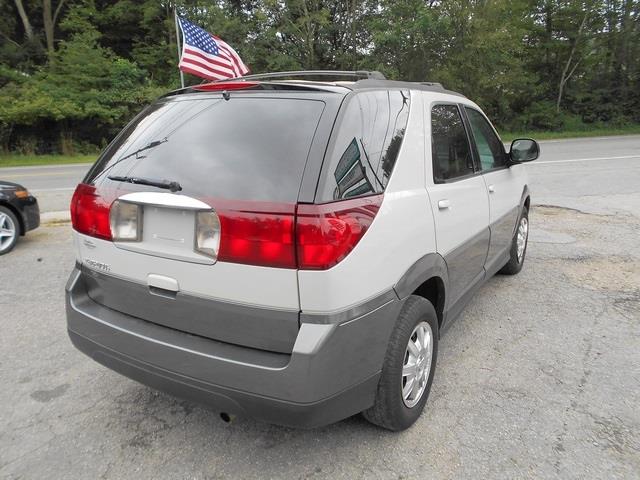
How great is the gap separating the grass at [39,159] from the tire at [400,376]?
2012 centimetres

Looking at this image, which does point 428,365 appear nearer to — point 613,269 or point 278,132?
point 278,132

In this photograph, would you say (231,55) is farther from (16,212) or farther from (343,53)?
(343,53)

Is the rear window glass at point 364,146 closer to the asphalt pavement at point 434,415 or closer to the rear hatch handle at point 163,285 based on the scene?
the rear hatch handle at point 163,285

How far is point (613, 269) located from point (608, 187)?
5437 mm

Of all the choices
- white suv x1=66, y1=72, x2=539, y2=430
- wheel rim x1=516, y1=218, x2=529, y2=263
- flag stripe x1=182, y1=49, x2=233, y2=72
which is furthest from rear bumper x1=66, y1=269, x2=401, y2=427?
flag stripe x1=182, y1=49, x2=233, y2=72

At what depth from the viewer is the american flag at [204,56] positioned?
1072cm

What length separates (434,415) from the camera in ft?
8.80

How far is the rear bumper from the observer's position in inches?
76.2

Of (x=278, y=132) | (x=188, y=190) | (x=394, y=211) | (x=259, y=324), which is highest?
(x=278, y=132)

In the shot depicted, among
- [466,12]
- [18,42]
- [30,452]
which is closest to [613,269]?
[30,452]

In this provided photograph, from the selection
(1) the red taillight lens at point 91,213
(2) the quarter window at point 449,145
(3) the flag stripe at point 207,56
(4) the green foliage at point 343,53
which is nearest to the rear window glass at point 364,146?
(2) the quarter window at point 449,145

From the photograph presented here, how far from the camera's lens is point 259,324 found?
2.00 meters

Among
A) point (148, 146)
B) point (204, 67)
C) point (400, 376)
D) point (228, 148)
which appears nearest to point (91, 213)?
point (148, 146)

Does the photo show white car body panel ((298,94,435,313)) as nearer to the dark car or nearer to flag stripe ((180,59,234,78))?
the dark car
